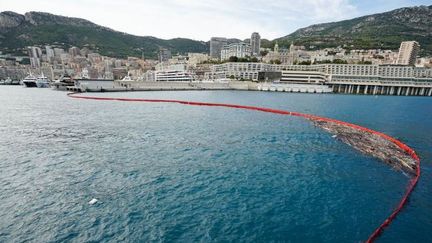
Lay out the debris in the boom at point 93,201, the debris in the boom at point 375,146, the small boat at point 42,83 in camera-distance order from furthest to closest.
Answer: the small boat at point 42,83
the debris in the boom at point 375,146
the debris in the boom at point 93,201

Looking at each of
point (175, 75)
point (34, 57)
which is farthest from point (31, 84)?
point (34, 57)

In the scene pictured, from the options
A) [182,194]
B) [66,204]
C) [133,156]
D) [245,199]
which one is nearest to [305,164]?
[245,199]

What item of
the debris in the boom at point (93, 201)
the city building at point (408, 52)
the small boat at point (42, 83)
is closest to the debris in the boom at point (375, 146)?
the debris in the boom at point (93, 201)

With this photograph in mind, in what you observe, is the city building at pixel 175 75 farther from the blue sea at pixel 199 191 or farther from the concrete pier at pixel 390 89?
the blue sea at pixel 199 191

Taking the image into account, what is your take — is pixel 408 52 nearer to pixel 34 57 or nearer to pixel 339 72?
pixel 339 72

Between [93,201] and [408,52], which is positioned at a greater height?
[408,52]

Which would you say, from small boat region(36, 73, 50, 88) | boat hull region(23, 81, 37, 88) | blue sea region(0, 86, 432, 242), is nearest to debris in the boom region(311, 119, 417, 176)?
blue sea region(0, 86, 432, 242)
